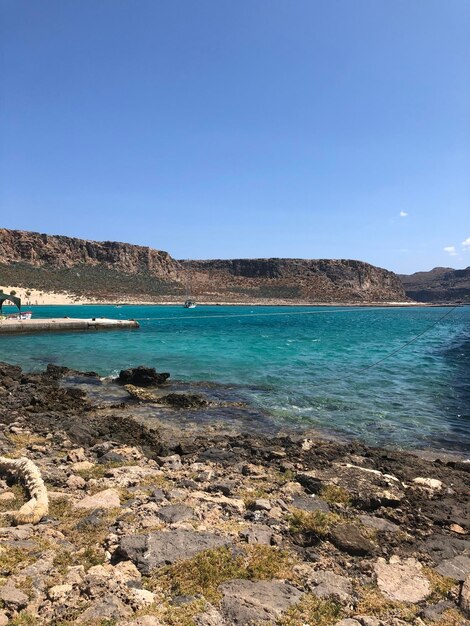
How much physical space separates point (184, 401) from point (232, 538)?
32.3 feet

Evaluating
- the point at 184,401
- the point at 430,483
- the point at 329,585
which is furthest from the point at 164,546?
the point at 184,401

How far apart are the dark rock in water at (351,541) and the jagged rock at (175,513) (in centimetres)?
206

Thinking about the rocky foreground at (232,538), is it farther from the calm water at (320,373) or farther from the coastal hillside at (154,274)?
the coastal hillside at (154,274)

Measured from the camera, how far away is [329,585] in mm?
4715

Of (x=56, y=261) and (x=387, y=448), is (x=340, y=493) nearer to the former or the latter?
(x=387, y=448)

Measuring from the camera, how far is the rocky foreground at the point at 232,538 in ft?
13.6

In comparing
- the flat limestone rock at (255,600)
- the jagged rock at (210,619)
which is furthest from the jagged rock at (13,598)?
the flat limestone rock at (255,600)

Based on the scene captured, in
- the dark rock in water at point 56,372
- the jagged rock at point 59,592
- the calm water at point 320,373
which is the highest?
the jagged rock at point 59,592

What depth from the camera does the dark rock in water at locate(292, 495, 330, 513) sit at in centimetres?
671

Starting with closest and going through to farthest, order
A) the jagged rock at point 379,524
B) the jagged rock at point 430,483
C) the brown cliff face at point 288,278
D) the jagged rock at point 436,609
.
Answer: the jagged rock at point 436,609
the jagged rock at point 379,524
the jagged rock at point 430,483
the brown cliff face at point 288,278

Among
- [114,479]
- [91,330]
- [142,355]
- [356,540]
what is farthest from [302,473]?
[91,330]

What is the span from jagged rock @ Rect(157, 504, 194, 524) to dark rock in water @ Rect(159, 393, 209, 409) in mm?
8526

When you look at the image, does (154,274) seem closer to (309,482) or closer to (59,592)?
(309,482)

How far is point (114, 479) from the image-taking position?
736 centimetres
